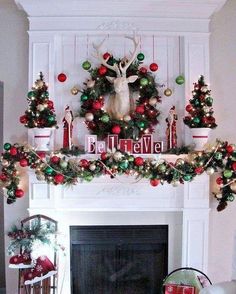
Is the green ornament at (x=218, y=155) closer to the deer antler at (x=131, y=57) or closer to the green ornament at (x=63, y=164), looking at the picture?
the deer antler at (x=131, y=57)

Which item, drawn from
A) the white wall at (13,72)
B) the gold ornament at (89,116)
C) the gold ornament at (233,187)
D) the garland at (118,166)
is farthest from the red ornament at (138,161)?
the white wall at (13,72)

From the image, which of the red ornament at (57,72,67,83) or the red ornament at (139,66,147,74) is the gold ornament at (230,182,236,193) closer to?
the red ornament at (139,66,147,74)

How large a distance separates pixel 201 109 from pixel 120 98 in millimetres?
709

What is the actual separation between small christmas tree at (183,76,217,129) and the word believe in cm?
36

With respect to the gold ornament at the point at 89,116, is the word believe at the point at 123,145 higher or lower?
lower

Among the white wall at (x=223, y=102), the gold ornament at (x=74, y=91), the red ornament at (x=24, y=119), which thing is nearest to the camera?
the red ornament at (x=24, y=119)

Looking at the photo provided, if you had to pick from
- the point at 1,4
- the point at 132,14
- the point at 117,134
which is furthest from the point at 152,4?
the point at 1,4

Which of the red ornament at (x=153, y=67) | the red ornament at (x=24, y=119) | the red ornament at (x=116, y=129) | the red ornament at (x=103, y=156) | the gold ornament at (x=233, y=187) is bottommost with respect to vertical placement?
the gold ornament at (x=233, y=187)

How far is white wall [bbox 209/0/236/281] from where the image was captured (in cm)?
332

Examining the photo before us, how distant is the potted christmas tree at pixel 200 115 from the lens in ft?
9.84

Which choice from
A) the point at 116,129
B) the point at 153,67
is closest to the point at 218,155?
the point at 116,129

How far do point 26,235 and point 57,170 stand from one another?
621 millimetres

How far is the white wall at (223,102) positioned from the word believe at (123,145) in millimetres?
628

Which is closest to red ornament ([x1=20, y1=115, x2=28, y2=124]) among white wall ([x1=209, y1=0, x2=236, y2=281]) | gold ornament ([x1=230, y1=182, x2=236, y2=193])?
white wall ([x1=209, y1=0, x2=236, y2=281])
